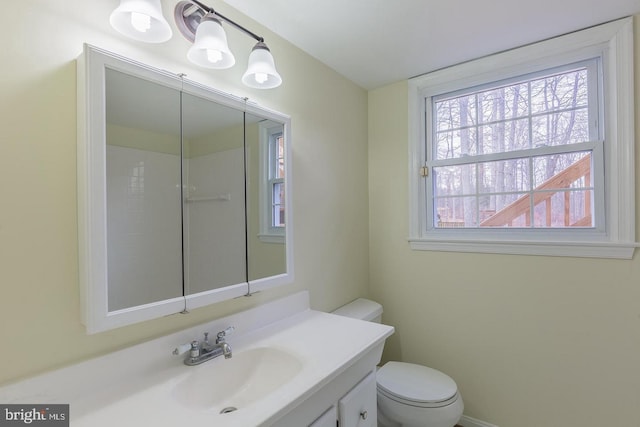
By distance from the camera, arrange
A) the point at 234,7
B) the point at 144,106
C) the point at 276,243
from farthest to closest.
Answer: the point at 276,243 → the point at 234,7 → the point at 144,106

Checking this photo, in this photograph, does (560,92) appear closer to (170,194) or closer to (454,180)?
(454,180)

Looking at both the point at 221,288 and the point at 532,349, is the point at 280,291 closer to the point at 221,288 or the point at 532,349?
the point at 221,288

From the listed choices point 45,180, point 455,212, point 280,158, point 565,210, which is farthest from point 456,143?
point 45,180

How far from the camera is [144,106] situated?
3.34 feet

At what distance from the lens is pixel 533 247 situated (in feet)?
5.46

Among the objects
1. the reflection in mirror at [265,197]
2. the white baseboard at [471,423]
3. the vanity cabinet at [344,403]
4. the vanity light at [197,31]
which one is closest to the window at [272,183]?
the reflection in mirror at [265,197]

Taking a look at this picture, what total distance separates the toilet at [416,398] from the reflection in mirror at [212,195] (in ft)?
3.23

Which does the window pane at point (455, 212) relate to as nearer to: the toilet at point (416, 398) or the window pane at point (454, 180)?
the window pane at point (454, 180)

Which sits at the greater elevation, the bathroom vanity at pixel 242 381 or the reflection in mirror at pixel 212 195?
the reflection in mirror at pixel 212 195

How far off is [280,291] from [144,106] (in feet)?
3.24

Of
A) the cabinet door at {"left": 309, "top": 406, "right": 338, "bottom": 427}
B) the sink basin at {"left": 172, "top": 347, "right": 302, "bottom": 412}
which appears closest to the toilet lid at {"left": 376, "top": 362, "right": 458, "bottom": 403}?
the cabinet door at {"left": 309, "top": 406, "right": 338, "bottom": 427}

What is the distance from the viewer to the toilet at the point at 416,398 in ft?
4.70

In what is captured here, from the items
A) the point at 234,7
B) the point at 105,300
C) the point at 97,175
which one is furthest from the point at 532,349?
the point at 234,7

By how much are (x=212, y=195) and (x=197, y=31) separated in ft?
1.95
